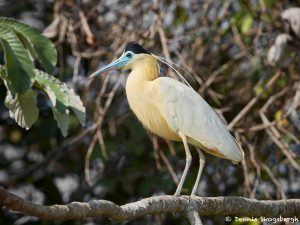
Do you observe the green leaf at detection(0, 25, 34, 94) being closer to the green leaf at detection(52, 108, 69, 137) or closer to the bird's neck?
the green leaf at detection(52, 108, 69, 137)

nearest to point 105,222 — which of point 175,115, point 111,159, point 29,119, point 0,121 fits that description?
point 111,159

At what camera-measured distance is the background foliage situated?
4559 millimetres

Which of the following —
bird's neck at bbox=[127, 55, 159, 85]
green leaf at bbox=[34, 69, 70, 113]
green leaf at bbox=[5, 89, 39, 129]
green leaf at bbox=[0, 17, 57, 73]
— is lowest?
bird's neck at bbox=[127, 55, 159, 85]

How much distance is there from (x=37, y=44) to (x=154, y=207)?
87cm

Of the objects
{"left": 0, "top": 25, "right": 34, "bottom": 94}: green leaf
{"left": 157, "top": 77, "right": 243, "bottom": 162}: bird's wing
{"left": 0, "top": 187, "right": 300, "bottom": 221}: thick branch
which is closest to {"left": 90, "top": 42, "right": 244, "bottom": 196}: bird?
{"left": 157, "top": 77, "right": 243, "bottom": 162}: bird's wing

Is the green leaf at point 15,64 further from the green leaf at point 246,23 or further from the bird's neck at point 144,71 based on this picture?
the green leaf at point 246,23

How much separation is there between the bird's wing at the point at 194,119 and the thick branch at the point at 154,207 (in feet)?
1.23

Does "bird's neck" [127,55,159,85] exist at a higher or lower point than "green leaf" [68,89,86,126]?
lower

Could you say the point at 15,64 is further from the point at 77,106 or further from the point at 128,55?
the point at 128,55

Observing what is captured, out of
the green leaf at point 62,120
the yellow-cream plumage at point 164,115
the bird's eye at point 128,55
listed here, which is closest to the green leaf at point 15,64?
the green leaf at point 62,120

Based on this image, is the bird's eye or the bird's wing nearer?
the bird's wing

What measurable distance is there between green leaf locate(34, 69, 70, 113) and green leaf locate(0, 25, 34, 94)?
0.17 meters

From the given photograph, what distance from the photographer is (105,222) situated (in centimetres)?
508

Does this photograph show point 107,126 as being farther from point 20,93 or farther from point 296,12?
point 20,93
